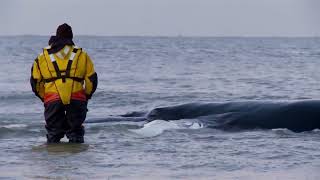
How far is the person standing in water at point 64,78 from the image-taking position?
36.7ft

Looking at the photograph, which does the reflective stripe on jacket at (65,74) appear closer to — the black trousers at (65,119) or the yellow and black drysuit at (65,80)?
the yellow and black drysuit at (65,80)

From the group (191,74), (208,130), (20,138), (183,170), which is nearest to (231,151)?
(183,170)

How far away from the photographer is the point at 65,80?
11164 millimetres

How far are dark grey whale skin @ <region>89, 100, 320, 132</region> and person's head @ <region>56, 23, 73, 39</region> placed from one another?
14.4ft

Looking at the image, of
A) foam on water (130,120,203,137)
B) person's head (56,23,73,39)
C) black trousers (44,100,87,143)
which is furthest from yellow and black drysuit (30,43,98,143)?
foam on water (130,120,203,137)

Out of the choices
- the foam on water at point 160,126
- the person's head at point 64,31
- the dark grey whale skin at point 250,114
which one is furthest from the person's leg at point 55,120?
the dark grey whale skin at point 250,114

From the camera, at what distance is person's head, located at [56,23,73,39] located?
1129 cm

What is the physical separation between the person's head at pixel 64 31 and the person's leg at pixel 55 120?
2.96 feet

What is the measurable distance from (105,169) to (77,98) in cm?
163

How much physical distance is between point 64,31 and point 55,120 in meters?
1.24

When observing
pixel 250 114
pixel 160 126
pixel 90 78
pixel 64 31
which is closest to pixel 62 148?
pixel 90 78

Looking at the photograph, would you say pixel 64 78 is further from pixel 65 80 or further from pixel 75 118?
pixel 75 118

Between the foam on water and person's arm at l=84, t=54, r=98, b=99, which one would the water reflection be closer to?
person's arm at l=84, t=54, r=98, b=99

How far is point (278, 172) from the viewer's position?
9766 mm
